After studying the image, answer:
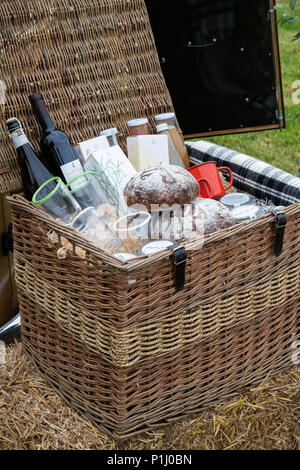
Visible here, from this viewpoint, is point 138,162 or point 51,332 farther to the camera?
point 138,162

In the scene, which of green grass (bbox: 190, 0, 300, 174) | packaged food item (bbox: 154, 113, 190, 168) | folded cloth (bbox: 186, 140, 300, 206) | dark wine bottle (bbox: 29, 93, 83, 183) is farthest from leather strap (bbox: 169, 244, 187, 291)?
green grass (bbox: 190, 0, 300, 174)

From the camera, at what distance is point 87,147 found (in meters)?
1.89

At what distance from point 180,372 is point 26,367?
20.3 inches

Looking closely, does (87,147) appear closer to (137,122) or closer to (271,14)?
(137,122)

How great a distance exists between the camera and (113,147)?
1.85 meters

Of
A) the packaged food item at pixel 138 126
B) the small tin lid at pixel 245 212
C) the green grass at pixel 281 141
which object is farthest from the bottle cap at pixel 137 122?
the green grass at pixel 281 141

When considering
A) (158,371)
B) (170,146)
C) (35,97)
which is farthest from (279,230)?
(35,97)

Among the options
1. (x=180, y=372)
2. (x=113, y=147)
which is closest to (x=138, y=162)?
(x=113, y=147)

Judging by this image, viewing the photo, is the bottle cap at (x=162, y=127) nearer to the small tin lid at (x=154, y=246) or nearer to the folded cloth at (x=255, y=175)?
the folded cloth at (x=255, y=175)

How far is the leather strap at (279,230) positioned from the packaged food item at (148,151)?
0.54 metres

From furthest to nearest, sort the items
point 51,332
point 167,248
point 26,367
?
point 26,367 → point 51,332 → point 167,248
